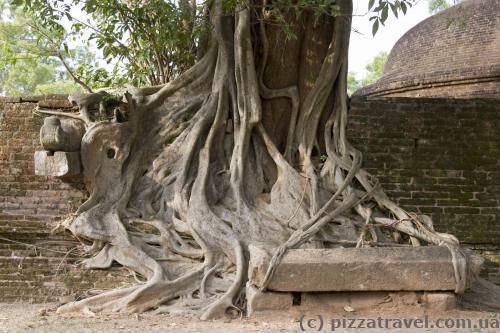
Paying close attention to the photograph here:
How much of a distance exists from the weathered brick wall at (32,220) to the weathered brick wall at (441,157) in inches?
128

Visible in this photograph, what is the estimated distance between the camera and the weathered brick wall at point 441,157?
23.4ft

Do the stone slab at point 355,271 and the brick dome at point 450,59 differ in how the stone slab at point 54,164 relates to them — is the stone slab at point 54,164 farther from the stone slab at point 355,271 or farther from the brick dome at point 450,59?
the brick dome at point 450,59

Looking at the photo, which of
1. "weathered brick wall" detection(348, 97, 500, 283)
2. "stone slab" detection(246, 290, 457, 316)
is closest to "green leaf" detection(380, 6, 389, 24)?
"stone slab" detection(246, 290, 457, 316)

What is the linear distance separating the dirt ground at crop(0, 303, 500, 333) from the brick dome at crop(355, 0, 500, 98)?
8.87m

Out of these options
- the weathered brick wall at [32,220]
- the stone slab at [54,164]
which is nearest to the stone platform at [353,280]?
the weathered brick wall at [32,220]

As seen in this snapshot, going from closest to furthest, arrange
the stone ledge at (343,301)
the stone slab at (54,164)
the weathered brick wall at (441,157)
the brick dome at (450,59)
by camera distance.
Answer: the stone ledge at (343,301) < the stone slab at (54,164) < the weathered brick wall at (441,157) < the brick dome at (450,59)

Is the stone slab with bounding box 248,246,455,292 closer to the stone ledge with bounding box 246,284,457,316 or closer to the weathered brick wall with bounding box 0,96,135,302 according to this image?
the stone ledge with bounding box 246,284,457,316

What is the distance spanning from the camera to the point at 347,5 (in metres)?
6.75

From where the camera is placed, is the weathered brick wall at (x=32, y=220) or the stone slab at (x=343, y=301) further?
the weathered brick wall at (x=32, y=220)

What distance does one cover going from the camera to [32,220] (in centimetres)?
630

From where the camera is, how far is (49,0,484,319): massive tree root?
5555mm

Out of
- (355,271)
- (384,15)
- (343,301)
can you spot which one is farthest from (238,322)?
(384,15)

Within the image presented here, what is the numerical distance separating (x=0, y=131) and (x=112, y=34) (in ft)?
5.95

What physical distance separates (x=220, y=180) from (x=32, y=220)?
1882 millimetres
